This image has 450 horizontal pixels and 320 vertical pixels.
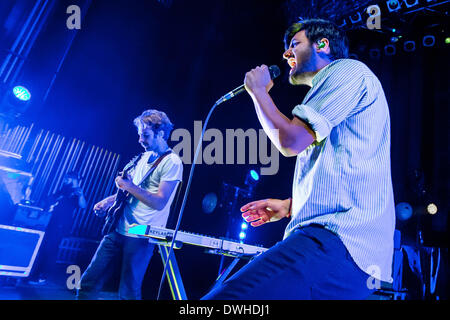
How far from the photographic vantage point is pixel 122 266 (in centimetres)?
255

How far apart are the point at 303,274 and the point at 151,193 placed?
212 cm

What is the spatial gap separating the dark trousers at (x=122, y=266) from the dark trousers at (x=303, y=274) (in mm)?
1878

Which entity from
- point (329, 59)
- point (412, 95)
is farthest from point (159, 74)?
point (329, 59)

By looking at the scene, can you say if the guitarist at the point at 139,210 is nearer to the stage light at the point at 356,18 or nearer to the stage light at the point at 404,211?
the stage light at the point at 356,18

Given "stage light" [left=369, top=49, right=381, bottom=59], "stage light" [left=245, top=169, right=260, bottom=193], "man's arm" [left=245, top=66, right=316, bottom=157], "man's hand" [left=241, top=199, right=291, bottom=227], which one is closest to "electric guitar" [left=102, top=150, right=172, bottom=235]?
"man's hand" [left=241, top=199, right=291, bottom=227]

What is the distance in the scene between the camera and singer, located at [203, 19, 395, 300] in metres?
0.81

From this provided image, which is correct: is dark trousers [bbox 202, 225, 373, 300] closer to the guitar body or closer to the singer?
the singer

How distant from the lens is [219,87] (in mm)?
6762

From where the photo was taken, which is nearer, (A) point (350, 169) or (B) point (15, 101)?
(A) point (350, 169)

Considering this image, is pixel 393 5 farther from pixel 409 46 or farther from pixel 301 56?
pixel 301 56

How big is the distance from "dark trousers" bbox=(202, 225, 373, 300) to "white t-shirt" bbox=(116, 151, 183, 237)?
→ 2.05 metres

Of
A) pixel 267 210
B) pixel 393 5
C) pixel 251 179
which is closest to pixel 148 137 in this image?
pixel 267 210
